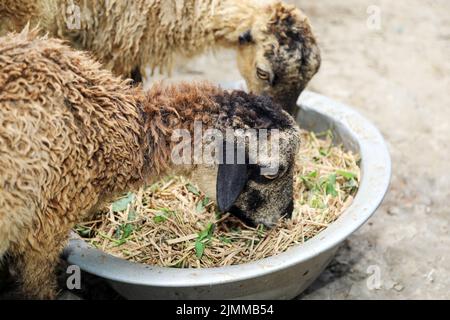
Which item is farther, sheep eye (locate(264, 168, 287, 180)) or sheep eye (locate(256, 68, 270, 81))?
sheep eye (locate(256, 68, 270, 81))

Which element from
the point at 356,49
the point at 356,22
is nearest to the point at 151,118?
the point at 356,49

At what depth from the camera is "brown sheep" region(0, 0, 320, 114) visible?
4.91 m

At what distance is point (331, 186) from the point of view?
475 cm

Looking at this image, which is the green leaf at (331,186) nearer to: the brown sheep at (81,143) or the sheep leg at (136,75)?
the brown sheep at (81,143)

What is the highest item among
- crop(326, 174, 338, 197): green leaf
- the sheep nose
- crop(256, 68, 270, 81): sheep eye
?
crop(256, 68, 270, 81): sheep eye

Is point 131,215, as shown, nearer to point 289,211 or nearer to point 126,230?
point 126,230

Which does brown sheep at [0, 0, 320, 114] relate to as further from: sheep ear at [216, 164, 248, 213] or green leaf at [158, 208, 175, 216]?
sheep ear at [216, 164, 248, 213]

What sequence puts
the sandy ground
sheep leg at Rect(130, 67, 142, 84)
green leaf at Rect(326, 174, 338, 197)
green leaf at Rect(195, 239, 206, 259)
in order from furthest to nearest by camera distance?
sheep leg at Rect(130, 67, 142, 84) < the sandy ground < green leaf at Rect(326, 174, 338, 197) < green leaf at Rect(195, 239, 206, 259)

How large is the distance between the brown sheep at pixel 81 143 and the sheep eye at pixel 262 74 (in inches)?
44.5

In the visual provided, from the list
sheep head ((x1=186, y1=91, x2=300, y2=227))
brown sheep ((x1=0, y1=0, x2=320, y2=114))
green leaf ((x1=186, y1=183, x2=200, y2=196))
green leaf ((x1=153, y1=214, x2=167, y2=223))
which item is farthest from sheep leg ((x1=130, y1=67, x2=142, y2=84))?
sheep head ((x1=186, y1=91, x2=300, y2=227))

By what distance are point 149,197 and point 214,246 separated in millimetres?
769

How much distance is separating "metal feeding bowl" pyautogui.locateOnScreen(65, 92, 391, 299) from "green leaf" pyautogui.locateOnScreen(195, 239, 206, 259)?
1.09ft

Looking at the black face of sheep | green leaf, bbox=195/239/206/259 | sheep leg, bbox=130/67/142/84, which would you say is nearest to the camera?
the black face of sheep

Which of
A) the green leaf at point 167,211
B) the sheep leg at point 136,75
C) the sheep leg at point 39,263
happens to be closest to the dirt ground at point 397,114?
the sheep leg at point 136,75
